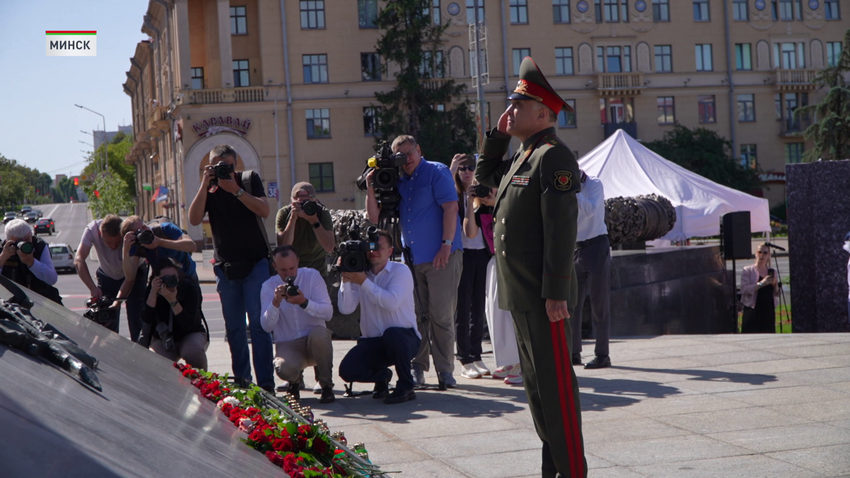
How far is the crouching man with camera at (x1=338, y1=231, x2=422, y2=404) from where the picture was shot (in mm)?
6484

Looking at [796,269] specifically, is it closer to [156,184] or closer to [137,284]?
[137,284]

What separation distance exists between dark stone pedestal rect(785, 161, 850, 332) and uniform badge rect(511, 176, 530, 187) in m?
8.01

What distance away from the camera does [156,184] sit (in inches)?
2557

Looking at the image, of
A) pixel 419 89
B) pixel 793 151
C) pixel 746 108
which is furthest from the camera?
pixel 793 151

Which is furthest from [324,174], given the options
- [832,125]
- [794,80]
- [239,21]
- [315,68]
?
[794,80]

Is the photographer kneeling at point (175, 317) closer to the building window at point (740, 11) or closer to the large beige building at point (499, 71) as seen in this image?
the large beige building at point (499, 71)

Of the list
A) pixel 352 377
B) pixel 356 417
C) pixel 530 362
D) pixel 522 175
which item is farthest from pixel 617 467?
pixel 352 377

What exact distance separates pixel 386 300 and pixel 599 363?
230 centimetres

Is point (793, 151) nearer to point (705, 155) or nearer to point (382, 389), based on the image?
point (705, 155)

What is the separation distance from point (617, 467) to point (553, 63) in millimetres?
46088

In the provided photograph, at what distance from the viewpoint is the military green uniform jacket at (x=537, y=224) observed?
3803mm

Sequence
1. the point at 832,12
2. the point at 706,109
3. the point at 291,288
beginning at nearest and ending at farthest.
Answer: the point at 291,288 → the point at 706,109 → the point at 832,12

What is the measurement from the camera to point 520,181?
13.1 feet

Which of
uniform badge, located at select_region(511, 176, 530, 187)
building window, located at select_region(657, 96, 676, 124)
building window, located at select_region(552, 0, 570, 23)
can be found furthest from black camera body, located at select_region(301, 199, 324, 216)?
building window, located at select_region(657, 96, 676, 124)
